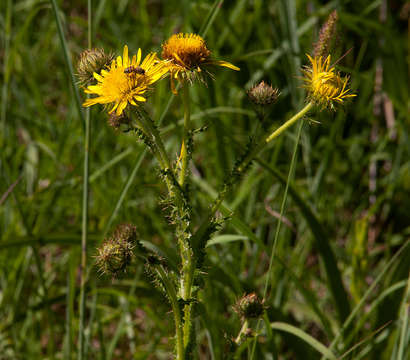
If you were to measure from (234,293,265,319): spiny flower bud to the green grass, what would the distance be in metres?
0.23

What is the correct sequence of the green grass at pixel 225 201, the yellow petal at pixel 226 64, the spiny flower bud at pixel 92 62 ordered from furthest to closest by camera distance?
the green grass at pixel 225 201
the spiny flower bud at pixel 92 62
the yellow petal at pixel 226 64

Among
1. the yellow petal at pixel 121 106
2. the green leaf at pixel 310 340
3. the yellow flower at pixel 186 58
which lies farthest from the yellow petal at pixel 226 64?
the green leaf at pixel 310 340

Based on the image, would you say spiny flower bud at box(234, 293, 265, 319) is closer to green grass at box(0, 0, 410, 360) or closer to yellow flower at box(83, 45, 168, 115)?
green grass at box(0, 0, 410, 360)

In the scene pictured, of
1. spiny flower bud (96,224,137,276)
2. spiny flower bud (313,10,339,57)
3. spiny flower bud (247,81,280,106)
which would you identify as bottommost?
spiny flower bud (96,224,137,276)

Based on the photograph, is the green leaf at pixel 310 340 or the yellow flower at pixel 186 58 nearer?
the yellow flower at pixel 186 58

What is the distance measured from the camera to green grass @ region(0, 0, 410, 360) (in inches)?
68.4

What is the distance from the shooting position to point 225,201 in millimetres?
2133

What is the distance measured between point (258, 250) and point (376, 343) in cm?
60

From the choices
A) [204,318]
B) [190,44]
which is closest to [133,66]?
[190,44]

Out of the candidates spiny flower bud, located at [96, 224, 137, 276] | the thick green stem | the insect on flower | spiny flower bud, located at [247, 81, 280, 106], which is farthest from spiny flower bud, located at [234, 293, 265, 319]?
the insect on flower

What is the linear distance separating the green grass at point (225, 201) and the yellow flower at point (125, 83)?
41 cm

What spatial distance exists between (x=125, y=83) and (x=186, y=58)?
14 cm

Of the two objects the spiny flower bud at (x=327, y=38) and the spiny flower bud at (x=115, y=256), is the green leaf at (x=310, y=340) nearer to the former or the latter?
the spiny flower bud at (x=115, y=256)

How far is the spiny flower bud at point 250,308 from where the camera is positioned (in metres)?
1.10
